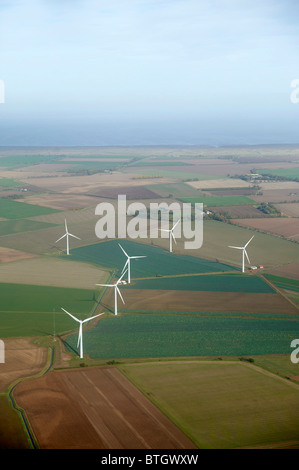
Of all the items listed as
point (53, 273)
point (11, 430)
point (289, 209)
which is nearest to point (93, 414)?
point (11, 430)

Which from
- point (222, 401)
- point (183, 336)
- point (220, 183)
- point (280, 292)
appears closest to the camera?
point (222, 401)

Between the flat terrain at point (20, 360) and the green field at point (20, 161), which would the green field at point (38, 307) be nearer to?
the flat terrain at point (20, 360)

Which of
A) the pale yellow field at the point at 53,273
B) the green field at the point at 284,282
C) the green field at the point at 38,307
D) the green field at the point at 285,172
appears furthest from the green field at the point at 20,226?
the green field at the point at 285,172

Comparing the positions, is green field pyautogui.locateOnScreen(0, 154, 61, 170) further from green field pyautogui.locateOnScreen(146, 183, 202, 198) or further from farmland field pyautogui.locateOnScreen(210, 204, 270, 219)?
farmland field pyautogui.locateOnScreen(210, 204, 270, 219)

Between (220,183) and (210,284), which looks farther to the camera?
(220,183)

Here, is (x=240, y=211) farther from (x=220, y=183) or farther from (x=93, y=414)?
(x=93, y=414)
